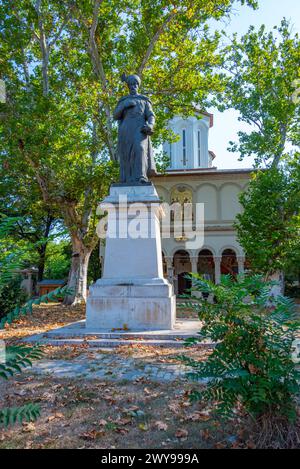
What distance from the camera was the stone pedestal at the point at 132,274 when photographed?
8.43m

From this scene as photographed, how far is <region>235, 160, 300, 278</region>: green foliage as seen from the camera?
17.2m

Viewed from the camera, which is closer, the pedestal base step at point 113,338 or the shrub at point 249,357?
the shrub at point 249,357

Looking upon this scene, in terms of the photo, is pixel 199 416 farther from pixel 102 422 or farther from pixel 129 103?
pixel 129 103

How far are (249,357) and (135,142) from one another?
25.9 feet

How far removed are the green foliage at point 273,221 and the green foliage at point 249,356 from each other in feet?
47.2

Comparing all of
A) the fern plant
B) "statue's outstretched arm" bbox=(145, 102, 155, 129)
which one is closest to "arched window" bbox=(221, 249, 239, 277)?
"statue's outstretched arm" bbox=(145, 102, 155, 129)

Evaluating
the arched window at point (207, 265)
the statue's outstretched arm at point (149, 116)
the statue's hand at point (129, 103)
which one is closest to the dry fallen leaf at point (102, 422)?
the statue's outstretched arm at point (149, 116)

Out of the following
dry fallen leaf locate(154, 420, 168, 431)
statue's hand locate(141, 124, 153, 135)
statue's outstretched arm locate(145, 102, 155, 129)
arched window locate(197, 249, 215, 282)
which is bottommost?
dry fallen leaf locate(154, 420, 168, 431)

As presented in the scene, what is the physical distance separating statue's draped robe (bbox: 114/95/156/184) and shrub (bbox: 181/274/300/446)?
6.90 meters

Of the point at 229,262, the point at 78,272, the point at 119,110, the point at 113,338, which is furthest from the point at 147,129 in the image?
the point at 229,262

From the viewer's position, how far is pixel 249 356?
2859mm

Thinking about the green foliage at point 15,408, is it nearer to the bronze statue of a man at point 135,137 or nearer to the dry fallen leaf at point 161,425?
the dry fallen leaf at point 161,425

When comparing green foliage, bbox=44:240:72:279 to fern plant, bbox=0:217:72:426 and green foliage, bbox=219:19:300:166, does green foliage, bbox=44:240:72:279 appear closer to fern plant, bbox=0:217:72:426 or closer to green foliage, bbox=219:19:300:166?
green foliage, bbox=219:19:300:166

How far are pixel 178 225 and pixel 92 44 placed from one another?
1605 cm
